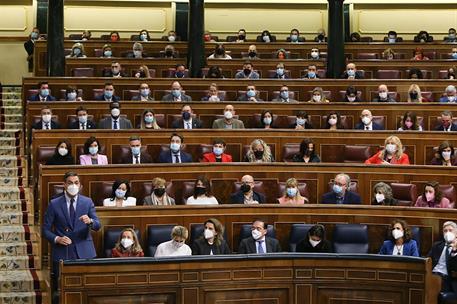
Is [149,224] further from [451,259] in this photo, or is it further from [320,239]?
[451,259]

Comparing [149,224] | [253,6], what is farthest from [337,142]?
[253,6]

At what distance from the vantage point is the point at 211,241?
8438mm

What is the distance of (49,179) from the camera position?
384 inches

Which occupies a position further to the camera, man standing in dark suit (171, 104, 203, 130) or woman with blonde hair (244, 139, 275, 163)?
man standing in dark suit (171, 104, 203, 130)

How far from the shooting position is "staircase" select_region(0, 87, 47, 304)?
29.3 feet

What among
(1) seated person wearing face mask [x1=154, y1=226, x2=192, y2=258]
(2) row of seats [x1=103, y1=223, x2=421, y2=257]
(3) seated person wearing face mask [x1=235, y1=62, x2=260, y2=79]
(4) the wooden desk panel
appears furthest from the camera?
(3) seated person wearing face mask [x1=235, y1=62, x2=260, y2=79]

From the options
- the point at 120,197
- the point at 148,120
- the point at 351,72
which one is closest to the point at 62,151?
the point at 120,197

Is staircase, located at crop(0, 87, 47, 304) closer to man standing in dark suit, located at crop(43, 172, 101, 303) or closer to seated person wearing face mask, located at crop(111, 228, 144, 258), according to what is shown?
man standing in dark suit, located at crop(43, 172, 101, 303)

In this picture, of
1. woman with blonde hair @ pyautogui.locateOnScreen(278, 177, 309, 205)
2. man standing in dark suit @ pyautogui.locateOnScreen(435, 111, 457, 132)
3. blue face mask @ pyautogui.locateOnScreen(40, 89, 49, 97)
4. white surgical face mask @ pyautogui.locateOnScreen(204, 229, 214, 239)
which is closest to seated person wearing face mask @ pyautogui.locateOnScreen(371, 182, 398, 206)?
woman with blonde hair @ pyautogui.locateOnScreen(278, 177, 309, 205)

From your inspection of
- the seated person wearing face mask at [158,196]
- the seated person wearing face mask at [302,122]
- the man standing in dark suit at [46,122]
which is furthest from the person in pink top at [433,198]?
the man standing in dark suit at [46,122]

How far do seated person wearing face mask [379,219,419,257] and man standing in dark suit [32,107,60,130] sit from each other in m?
4.71

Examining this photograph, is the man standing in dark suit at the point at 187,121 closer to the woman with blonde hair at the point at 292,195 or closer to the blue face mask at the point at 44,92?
the blue face mask at the point at 44,92

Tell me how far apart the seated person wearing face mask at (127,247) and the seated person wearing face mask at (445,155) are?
385 centimetres

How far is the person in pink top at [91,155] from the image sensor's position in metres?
10.6
